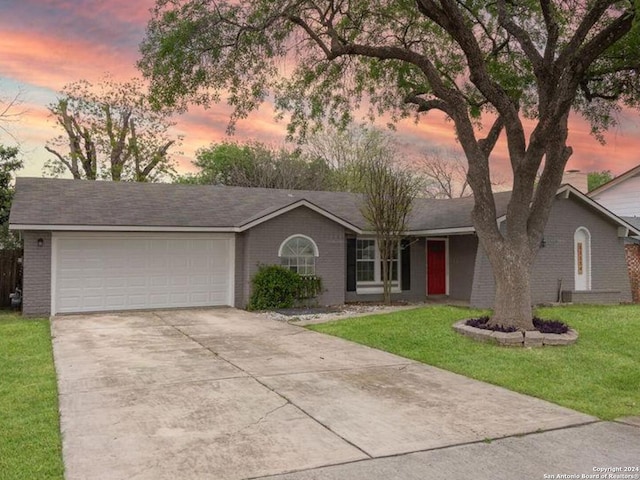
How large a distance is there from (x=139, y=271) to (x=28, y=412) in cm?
981

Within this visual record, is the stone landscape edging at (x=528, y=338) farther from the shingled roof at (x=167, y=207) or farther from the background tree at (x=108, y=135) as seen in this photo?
the background tree at (x=108, y=135)

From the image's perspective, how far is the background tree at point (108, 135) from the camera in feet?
115

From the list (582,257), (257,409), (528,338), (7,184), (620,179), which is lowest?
(257,409)

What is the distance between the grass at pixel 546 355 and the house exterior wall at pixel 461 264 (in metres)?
4.41

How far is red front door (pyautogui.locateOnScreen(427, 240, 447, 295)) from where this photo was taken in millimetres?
18969

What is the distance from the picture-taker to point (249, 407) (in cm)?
600

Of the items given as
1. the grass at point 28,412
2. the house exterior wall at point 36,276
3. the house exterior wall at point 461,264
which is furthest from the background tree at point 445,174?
the grass at point 28,412

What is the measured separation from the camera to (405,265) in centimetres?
1834

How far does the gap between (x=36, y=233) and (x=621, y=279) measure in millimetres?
17370

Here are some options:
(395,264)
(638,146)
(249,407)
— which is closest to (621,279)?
(638,146)

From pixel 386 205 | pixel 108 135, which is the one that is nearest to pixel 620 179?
pixel 386 205

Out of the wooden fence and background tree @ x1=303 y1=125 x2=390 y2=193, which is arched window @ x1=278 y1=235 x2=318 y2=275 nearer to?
the wooden fence

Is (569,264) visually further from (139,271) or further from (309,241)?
(139,271)

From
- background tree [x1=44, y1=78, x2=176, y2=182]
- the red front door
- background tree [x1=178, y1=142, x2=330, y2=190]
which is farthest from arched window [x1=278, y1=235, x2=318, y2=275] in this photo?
background tree [x1=44, y1=78, x2=176, y2=182]
